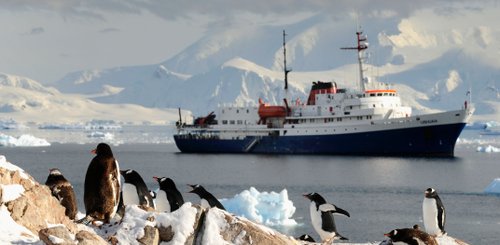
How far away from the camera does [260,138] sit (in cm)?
8912

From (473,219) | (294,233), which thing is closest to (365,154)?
(473,219)

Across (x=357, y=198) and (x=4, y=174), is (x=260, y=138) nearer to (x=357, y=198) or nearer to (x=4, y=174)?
(x=357, y=198)

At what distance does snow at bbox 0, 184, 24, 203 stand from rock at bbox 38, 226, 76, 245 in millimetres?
920

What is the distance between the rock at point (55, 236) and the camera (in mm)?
8945

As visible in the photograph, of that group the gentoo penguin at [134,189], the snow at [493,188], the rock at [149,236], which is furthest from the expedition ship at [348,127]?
the rock at [149,236]

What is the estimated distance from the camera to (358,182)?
57.6 meters

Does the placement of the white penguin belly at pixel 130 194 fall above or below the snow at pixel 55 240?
above

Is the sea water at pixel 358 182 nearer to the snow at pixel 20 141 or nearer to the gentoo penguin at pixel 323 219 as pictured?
the gentoo penguin at pixel 323 219

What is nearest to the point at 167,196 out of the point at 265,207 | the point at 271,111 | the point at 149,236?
the point at 149,236

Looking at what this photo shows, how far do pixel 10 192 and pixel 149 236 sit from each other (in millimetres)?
1568

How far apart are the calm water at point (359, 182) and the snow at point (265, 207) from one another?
0.82m

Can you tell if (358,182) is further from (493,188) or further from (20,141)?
(20,141)

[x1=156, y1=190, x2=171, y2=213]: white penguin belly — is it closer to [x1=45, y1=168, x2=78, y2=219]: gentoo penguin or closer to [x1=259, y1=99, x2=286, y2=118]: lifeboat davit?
[x1=45, y1=168, x2=78, y2=219]: gentoo penguin

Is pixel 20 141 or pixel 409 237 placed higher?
pixel 20 141
